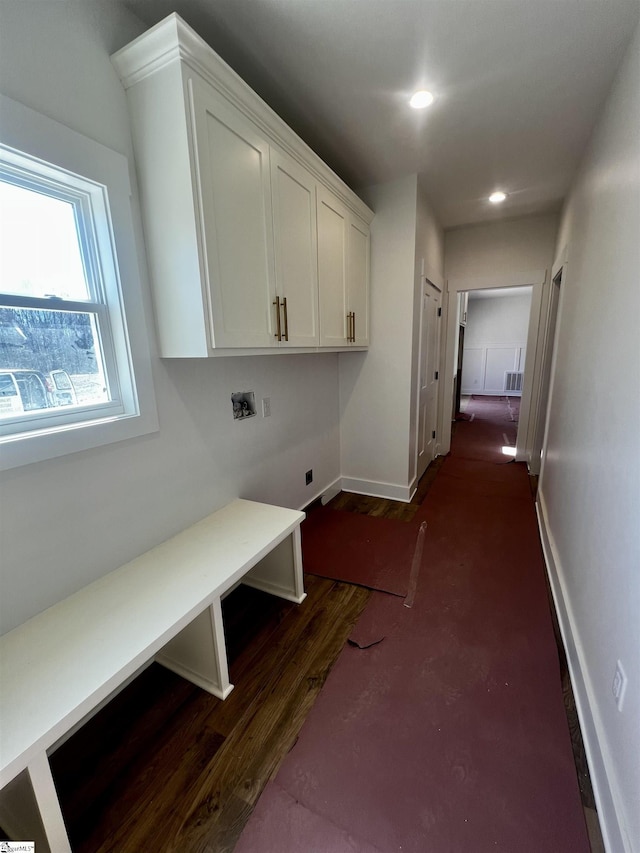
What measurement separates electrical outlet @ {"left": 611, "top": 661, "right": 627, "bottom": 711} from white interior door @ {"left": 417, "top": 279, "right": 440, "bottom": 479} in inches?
97.5

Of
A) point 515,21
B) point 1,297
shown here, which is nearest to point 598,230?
point 515,21

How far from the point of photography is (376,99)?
5.99 ft

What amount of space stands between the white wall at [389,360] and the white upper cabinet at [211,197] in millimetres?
1070

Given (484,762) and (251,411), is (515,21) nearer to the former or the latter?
(251,411)

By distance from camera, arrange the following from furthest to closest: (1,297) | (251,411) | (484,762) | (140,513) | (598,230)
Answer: (251,411)
(598,230)
(140,513)
(484,762)
(1,297)

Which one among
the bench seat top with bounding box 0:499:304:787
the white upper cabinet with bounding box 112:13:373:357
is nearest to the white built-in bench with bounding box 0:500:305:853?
the bench seat top with bounding box 0:499:304:787

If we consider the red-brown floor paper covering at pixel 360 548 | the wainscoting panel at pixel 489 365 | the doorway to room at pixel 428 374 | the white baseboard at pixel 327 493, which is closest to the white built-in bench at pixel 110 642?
the red-brown floor paper covering at pixel 360 548

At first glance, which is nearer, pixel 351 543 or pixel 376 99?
pixel 376 99

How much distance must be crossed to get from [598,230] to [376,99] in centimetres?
134

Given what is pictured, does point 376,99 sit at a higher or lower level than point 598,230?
higher

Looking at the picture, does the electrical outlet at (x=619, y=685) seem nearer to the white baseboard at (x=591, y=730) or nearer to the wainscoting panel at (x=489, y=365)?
the white baseboard at (x=591, y=730)

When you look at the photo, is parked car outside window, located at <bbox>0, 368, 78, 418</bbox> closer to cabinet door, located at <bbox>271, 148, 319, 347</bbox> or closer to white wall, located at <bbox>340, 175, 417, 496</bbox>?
cabinet door, located at <bbox>271, 148, 319, 347</bbox>

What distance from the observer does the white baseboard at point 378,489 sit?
10.5ft

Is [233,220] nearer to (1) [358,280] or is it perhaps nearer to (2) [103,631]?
(1) [358,280]
